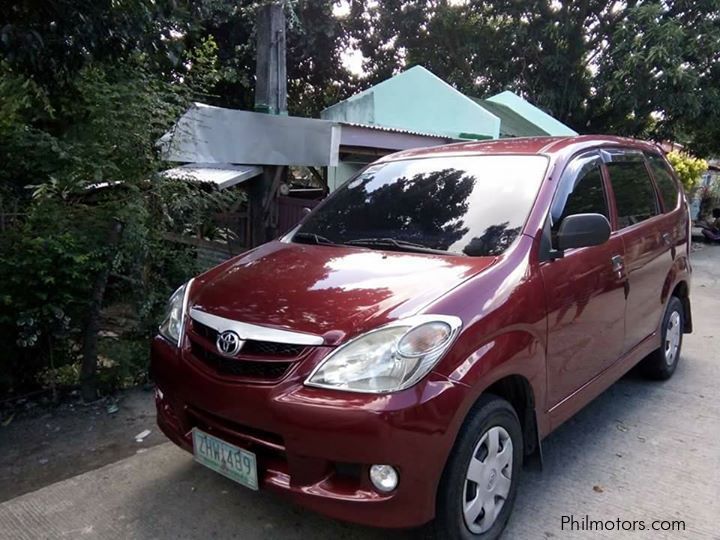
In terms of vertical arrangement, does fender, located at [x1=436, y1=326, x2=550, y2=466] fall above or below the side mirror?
below

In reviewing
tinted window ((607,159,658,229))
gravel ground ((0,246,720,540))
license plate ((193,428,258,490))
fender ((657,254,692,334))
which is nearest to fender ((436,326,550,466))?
gravel ground ((0,246,720,540))

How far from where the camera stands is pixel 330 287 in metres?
2.46

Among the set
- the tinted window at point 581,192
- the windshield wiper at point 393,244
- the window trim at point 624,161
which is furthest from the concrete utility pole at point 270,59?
the tinted window at point 581,192

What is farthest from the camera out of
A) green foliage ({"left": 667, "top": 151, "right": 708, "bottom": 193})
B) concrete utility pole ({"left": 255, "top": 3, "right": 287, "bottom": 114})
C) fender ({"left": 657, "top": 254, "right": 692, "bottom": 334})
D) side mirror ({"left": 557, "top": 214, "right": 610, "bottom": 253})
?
green foliage ({"left": 667, "top": 151, "right": 708, "bottom": 193})

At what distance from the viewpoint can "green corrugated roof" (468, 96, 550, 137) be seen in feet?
40.2

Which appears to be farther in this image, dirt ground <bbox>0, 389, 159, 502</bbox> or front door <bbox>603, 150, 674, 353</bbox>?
front door <bbox>603, 150, 674, 353</bbox>

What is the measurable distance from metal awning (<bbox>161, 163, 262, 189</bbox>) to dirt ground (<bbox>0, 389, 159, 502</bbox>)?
1.80 meters

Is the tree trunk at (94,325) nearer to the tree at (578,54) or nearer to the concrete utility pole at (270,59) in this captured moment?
the concrete utility pole at (270,59)

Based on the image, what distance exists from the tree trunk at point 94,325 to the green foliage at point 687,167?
1487 cm

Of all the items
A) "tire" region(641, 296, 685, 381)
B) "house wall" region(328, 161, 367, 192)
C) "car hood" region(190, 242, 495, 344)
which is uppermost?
"house wall" region(328, 161, 367, 192)

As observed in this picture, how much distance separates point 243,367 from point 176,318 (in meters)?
0.68

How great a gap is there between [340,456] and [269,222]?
15.9ft

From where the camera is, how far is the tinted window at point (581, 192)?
116 inches

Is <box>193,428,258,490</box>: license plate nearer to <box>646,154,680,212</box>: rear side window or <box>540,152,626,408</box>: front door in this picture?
<box>540,152,626,408</box>: front door
